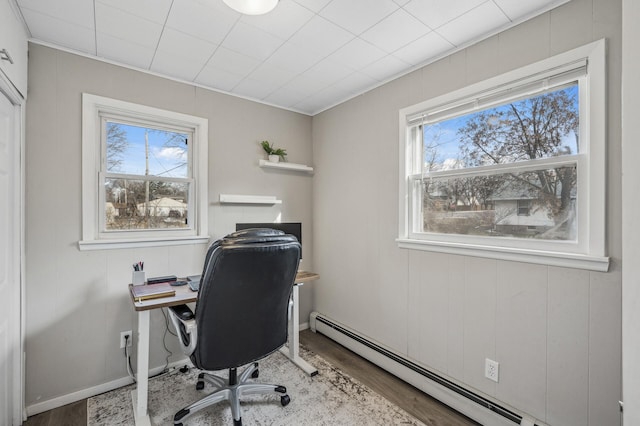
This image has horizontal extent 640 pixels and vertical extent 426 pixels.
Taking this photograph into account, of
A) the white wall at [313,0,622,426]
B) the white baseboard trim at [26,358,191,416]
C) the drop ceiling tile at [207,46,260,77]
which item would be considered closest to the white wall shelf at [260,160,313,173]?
the white wall at [313,0,622,426]

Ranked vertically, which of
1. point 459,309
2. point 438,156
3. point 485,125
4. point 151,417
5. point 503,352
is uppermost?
point 485,125

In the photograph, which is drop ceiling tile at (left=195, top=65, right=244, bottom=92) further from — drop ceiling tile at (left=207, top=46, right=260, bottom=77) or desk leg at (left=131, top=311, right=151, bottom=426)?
desk leg at (left=131, top=311, right=151, bottom=426)

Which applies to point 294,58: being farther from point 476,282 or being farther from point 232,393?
point 232,393

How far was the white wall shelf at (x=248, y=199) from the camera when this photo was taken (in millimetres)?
2681

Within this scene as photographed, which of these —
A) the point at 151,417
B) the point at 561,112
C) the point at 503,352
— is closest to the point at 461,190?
the point at 561,112

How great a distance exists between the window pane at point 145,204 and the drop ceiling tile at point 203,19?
123 cm

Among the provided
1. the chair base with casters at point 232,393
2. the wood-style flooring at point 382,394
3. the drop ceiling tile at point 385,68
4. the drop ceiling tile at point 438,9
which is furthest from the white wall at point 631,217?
the chair base with casters at point 232,393

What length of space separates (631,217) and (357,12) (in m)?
1.55

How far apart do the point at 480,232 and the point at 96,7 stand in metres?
2.63

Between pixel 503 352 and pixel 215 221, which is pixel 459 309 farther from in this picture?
pixel 215 221

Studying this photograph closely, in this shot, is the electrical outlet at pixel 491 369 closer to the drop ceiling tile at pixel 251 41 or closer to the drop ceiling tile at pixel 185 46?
the drop ceiling tile at pixel 251 41

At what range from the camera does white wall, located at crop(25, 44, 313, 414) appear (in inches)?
75.0

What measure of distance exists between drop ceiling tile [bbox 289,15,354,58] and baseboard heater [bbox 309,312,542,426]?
2.34m

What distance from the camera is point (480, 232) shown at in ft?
6.46
